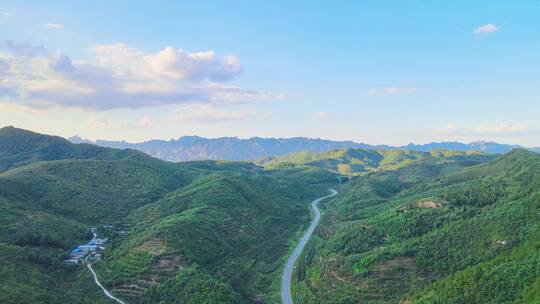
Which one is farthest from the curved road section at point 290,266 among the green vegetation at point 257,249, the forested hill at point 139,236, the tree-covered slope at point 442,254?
the tree-covered slope at point 442,254

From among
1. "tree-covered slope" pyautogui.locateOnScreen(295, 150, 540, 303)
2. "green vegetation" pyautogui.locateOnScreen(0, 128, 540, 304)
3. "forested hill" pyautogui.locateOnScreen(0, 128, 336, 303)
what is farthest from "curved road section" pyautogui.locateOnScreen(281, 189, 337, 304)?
"tree-covered slope" pyautogui.locateOnScreen(295, 150, 540, 303)

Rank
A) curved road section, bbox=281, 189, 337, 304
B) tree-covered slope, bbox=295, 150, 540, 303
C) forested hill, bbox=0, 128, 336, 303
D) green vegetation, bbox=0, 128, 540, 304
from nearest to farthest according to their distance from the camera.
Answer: tree-covered slope, bbox=295, 150, 540, 303 < green vegetation, bbox=0, 128, 540, 304 < forested hill, bbox=0, 128, 336, 303 < curved road section, bbox=281, 189, 337, 304

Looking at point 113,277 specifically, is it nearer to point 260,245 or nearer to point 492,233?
point 260,245

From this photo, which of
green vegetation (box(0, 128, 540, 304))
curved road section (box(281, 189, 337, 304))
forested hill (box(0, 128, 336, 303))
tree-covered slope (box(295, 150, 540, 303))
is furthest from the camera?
curved road section (box(281, 189, 337, 304))

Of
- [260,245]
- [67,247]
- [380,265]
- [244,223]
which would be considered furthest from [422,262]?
[67,247]

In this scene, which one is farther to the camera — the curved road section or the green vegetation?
the curved road section

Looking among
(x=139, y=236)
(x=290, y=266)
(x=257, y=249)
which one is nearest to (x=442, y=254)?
(x=290, y=266)

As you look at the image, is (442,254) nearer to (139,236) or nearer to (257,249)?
(257,249)

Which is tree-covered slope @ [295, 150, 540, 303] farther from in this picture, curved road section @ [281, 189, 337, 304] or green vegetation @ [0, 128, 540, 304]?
curved road section @ [281, 189, 337, 304]

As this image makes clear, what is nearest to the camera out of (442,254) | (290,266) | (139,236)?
(442,254)
